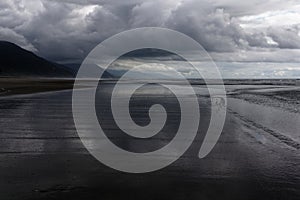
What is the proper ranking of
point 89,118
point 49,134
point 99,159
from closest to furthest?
point 99,159
point 49,134
point 89,118

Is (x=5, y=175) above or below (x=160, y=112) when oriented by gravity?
below

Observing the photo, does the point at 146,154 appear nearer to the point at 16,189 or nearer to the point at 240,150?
the point at 240,150

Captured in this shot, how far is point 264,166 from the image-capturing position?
449 inches

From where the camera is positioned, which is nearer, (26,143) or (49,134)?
(26,143)

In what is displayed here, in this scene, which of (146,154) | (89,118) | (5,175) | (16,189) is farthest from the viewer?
(89,118)

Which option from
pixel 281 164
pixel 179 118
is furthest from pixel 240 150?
pixel 179 118

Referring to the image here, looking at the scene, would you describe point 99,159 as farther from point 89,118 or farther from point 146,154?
point 89,118

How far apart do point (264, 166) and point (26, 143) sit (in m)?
8.25

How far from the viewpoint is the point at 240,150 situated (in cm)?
1387

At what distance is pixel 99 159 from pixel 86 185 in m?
2.85

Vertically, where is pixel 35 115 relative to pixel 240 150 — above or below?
above

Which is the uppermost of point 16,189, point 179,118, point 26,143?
point 179,118

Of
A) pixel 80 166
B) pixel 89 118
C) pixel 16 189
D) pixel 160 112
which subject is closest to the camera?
pixel 16 189

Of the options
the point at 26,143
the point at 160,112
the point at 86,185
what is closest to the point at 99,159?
the point at 86,185
